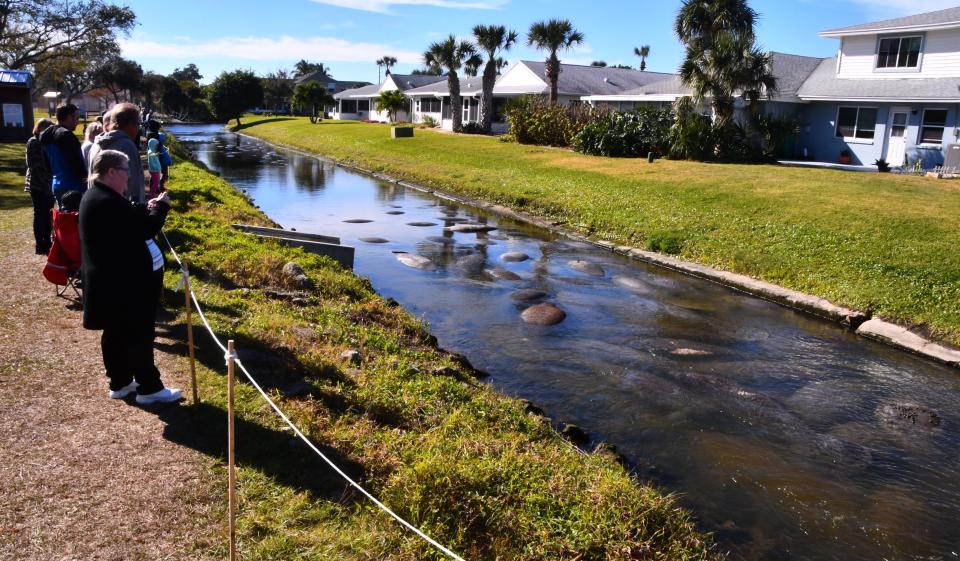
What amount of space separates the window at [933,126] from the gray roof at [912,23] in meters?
2.87

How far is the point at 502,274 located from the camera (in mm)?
13250

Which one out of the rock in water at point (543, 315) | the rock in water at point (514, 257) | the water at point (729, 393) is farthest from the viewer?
the rock in water at point (514, 257)

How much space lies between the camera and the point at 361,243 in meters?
16.2

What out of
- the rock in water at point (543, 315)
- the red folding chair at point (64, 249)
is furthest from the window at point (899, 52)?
the red folding chair at point (64, 249)

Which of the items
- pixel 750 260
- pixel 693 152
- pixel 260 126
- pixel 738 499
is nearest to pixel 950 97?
pixel 693 152

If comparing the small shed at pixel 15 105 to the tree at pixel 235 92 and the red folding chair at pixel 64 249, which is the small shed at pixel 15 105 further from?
the tree at pixel 235 92

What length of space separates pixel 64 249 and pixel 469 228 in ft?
37.4

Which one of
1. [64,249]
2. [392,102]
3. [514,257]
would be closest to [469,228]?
[514,257]

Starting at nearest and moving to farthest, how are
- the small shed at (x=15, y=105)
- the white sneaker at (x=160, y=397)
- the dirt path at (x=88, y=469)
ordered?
the dirt path at (x=88, y=469) → the white sneaker at (x=160, y=397) → the small shed at (x=15, y=105)

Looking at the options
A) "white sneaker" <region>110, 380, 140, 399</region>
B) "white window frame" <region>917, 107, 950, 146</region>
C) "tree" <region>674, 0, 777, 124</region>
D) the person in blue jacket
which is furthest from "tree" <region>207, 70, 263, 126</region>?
"white sneaker" <region>110, 380, 140, 399</region>

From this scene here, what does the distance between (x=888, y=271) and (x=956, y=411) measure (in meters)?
4.47

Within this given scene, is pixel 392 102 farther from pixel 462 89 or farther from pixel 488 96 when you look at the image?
pixel 488 96

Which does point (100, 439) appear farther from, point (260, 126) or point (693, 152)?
point (260, 126)

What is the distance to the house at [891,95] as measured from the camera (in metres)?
24.4
